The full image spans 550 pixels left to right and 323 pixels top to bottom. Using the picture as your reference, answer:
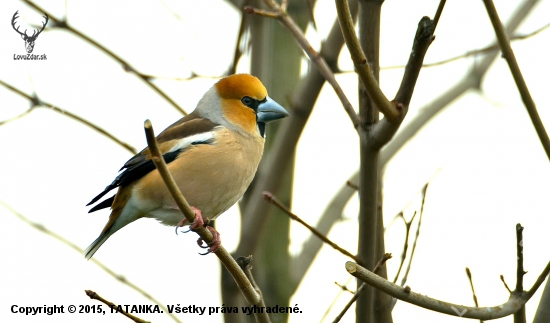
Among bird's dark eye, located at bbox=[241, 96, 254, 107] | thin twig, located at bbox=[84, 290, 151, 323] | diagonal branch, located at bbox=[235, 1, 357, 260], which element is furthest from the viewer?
bird's dark eye, located at bbox=[241, 96, 254, 107]

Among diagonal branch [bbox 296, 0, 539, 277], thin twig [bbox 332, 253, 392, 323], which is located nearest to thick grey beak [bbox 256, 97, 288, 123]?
diagonal branch [bbox 296, 0, 539, 277]

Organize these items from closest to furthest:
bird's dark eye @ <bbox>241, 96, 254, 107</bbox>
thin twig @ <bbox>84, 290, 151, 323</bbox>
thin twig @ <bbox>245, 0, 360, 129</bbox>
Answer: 1. thin twig @ <bbox>84, 290, 151, 323</bbox>
2. thin twig @ <bbox>245, 0, 360, 129</bbox>
3. bird's dark eye @ <bbox>241, 96, 254, 107</bbox>

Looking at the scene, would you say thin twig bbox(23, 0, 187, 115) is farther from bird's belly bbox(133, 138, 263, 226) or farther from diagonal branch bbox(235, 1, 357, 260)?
diagonal branch bbox(235, 1, 357, 260)

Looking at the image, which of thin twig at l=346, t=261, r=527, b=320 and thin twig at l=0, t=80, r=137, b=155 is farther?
thin twig at l=0, t=80, r=137, b=155

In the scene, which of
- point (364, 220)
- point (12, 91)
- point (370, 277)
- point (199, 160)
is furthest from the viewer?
point (12, 91)

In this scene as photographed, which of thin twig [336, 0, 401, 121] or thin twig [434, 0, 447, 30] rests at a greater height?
thin twig [434, 0, 447, 30]

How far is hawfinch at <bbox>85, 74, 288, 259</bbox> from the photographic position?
138 inches

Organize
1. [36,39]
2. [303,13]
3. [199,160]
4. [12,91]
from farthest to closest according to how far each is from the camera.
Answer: [36,39] → [303,13] → [12,91] → [199,160]

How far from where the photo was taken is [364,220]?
8.24 feet

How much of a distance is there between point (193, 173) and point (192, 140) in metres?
0.26

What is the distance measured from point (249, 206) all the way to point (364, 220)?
4.35 feet

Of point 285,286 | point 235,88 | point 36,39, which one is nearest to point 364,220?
point 285,286

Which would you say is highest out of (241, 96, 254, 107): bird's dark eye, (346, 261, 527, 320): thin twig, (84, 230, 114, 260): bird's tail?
(241, 96, 254, 107): bird's dark eye

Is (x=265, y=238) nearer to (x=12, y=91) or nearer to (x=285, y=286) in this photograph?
(x=285, y=286)
